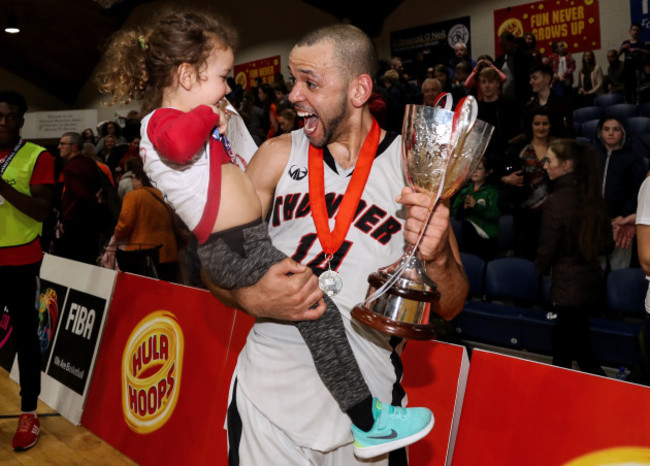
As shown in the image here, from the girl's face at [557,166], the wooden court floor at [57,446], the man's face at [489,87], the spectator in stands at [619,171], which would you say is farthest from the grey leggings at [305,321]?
the man's face at [489,87]

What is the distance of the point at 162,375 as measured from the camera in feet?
10.9

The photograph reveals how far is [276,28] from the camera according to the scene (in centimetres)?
1647

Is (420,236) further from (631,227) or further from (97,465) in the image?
(631,227)

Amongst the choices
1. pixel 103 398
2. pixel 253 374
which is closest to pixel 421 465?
pixel 253 374

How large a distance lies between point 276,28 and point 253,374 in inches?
635

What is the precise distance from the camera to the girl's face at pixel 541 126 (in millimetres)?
5238

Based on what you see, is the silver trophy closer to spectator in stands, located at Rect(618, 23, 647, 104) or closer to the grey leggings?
the grey leggings

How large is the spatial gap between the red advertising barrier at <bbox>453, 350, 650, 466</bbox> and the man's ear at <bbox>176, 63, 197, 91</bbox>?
1326mm

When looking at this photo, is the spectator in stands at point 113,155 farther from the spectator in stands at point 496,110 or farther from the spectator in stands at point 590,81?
the spectator in stands at point 590,81

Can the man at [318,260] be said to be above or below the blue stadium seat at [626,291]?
above

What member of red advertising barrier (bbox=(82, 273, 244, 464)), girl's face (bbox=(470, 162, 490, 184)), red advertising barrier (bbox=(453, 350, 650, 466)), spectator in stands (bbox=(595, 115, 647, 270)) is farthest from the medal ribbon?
spectator in stands (bbox=(595, 115, 647, 270))

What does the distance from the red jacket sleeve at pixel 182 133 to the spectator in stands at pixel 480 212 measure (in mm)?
4113

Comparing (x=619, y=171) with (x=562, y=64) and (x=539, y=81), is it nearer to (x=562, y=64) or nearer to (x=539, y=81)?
(x=539, y=81)

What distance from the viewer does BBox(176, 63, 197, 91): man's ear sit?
167 centimetres
